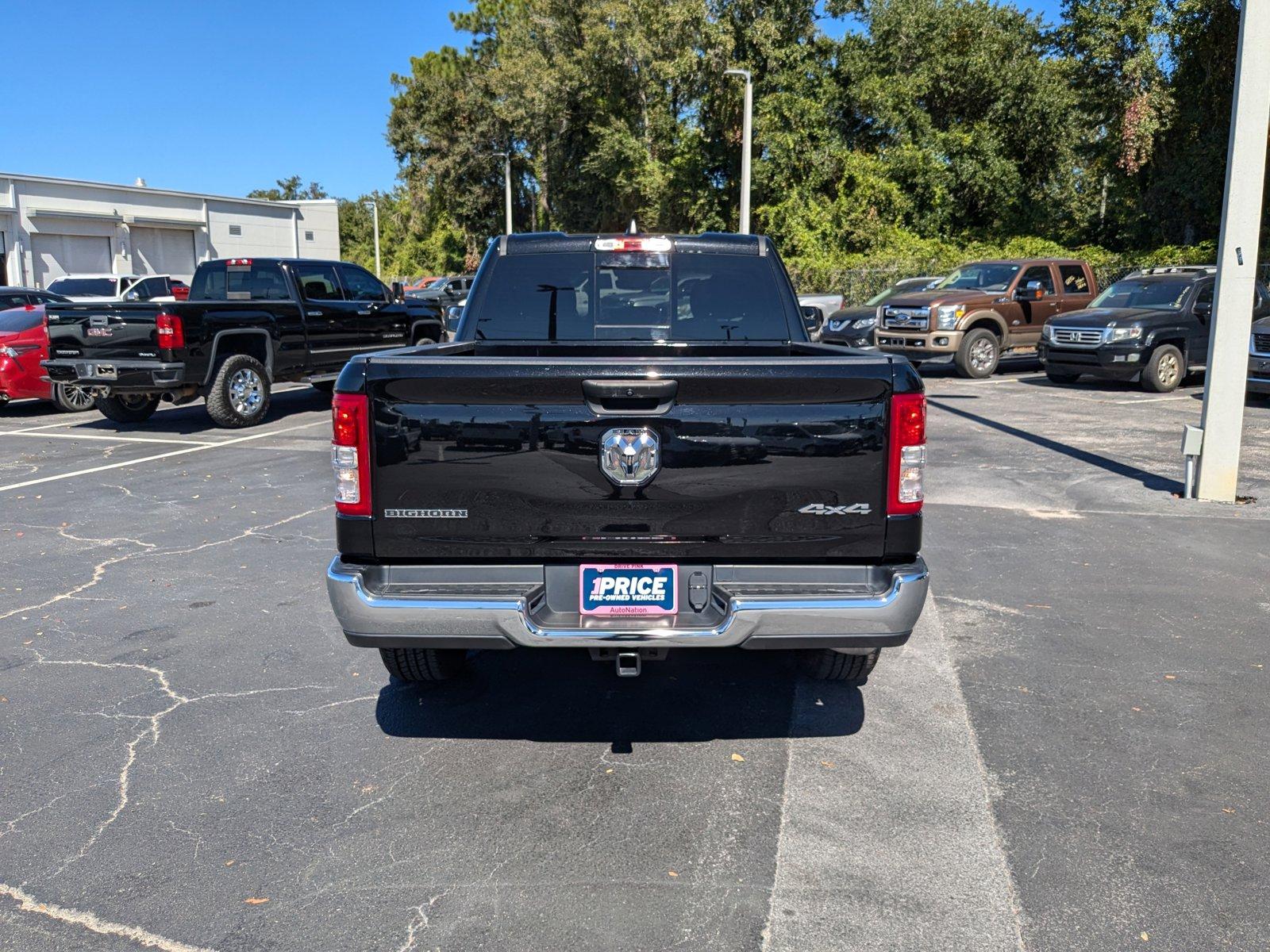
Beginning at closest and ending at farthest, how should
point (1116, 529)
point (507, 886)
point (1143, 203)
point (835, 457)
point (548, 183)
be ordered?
point (507, 886)
point (835, 457)
point (1116, 529)
point (1143, 203)
point (548, 183)

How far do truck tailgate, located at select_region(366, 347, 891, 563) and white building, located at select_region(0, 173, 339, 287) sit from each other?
31.1m

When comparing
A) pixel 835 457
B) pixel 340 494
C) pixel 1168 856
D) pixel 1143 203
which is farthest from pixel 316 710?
pixel 1143 203

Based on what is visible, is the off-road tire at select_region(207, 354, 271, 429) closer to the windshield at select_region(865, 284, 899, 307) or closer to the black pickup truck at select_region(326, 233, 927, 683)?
the black pickup truck at select_region(326, 233, 927, 683)

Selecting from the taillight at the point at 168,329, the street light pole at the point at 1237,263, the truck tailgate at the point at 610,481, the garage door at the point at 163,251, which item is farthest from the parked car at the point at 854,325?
the garage door at the point at 163,251

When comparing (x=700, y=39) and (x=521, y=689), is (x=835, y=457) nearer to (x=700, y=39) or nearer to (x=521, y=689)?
(x=521, y=689)

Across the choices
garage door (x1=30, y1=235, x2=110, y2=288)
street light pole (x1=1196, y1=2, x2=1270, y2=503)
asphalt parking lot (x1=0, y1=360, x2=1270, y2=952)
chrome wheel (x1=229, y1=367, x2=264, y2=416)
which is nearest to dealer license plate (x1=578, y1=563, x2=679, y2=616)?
asphalt parking lot (x1=0, y1=360, x2=1270, y2=952)

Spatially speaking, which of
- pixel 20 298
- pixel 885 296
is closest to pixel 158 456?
pixel 20 298

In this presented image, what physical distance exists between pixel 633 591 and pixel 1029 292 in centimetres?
1727

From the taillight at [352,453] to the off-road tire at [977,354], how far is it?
16.4 meters

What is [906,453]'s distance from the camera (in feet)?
12.1

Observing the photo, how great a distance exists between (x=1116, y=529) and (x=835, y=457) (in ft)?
17.0

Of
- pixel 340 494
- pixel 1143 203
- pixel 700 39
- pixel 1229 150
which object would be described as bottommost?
pixel 340 494

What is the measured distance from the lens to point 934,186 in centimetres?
3488

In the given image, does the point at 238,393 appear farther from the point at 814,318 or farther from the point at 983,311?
the point at 983,311
